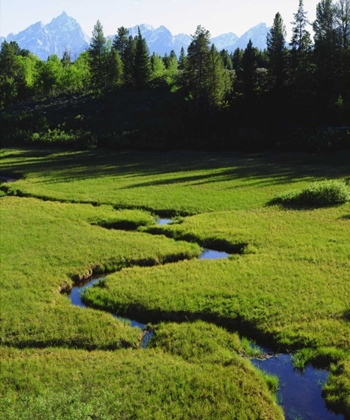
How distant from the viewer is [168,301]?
18.1 m

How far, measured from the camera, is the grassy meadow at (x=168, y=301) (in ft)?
41.6

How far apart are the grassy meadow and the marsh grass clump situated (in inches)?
39.4

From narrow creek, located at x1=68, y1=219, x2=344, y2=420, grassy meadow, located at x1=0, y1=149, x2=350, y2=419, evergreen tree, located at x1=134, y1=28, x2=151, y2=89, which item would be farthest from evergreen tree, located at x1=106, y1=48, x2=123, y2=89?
narrow creek, located at x1=68, y1=219, x2=344, y2=420

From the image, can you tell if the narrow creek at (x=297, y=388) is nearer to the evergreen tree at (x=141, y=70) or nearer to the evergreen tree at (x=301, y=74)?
the evergreen tree at (x=301, y=74)

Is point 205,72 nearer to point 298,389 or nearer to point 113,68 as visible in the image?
point 113,68

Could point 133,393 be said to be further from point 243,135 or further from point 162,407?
point 243,135

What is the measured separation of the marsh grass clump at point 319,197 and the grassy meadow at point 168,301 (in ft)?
3.29

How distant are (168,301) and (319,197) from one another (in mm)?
18102

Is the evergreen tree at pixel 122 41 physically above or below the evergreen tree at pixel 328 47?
above

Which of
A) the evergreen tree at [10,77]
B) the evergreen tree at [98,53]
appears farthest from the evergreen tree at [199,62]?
the evergreen tree at [10,77]

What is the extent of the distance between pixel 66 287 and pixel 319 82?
57599mm

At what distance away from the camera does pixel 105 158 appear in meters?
58.8

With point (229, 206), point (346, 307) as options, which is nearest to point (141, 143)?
point (229, 206)

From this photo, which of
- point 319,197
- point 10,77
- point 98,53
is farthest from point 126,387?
point 10,77
